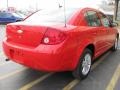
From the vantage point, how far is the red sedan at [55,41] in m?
4.84

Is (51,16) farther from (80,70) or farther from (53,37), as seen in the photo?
(80,70)

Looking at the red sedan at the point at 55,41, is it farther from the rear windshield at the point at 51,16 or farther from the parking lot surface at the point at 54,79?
the parking lot surface at the point at 54,79

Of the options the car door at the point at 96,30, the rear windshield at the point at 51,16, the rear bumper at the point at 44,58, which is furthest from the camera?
the car door at the point at 96,30

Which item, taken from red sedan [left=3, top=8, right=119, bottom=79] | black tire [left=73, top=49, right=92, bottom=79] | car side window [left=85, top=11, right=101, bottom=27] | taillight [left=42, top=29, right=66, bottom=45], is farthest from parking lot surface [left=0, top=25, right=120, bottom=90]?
car side window [left=85, top=11, right=101, bottom=27]

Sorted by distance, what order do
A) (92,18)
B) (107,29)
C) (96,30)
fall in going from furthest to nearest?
(107,29) < (92,18) < (96,30)

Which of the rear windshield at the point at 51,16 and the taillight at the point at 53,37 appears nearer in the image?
the taillight at the point at 53,37

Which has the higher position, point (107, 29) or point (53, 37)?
point (53, 37)

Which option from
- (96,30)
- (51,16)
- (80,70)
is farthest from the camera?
(96,30)

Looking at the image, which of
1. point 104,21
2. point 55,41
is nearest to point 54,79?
point 55,41

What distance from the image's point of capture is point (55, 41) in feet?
15.9

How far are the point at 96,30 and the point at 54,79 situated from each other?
1516 mm

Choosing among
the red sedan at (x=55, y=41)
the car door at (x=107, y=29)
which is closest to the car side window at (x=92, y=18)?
the red sedan at (x=55, y=41)

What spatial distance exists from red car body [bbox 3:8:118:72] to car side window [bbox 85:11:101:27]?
1.17 ft

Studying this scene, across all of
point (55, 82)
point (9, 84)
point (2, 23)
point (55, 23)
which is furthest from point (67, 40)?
point (2, 23)
